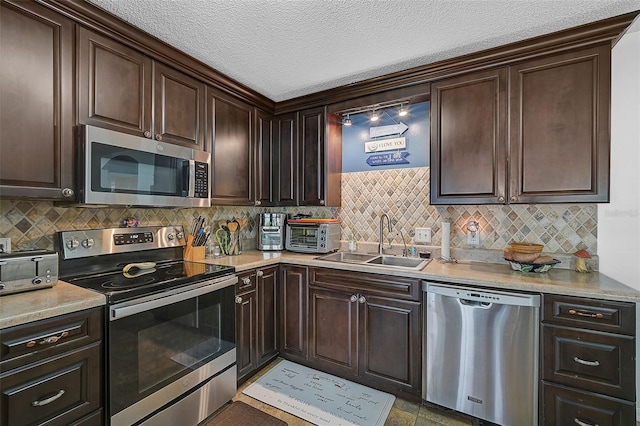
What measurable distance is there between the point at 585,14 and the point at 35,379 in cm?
319

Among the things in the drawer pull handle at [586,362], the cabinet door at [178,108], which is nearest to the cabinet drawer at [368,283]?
the drawer pull handle at [586,362]

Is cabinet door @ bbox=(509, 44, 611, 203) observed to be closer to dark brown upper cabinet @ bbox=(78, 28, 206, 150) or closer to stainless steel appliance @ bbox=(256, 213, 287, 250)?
stainless steel appliance @ bbox=(256, 213, 287, 250)

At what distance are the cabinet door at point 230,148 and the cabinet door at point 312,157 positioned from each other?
18.9 inches

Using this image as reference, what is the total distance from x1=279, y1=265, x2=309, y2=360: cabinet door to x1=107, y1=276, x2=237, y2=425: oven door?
1.82 ft

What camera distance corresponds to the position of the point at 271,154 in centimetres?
295

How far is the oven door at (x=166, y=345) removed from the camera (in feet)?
4.66

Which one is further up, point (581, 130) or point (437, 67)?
point (437, 67)

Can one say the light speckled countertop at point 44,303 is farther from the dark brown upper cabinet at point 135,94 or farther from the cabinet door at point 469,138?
the cabinet door at point 469,138

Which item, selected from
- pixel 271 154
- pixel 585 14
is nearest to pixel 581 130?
pixel 585 14

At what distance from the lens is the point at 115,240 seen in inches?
75.9

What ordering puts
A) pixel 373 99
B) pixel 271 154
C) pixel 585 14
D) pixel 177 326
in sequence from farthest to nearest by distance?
pixel 271 154 < pixel 373 99 < pixel 177 326 < pixel 585 14

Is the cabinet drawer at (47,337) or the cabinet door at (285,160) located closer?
the cabinet drawer at (47,337)

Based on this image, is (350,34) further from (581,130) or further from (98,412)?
(98,412)

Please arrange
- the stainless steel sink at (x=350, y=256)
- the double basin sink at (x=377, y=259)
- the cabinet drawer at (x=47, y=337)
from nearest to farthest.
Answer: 1. the cabinet drawer at (x=47, y=337)
2. the double basin sink at (x=377, y=259)
3. the stainless steel sink at (x=350, y=256)
